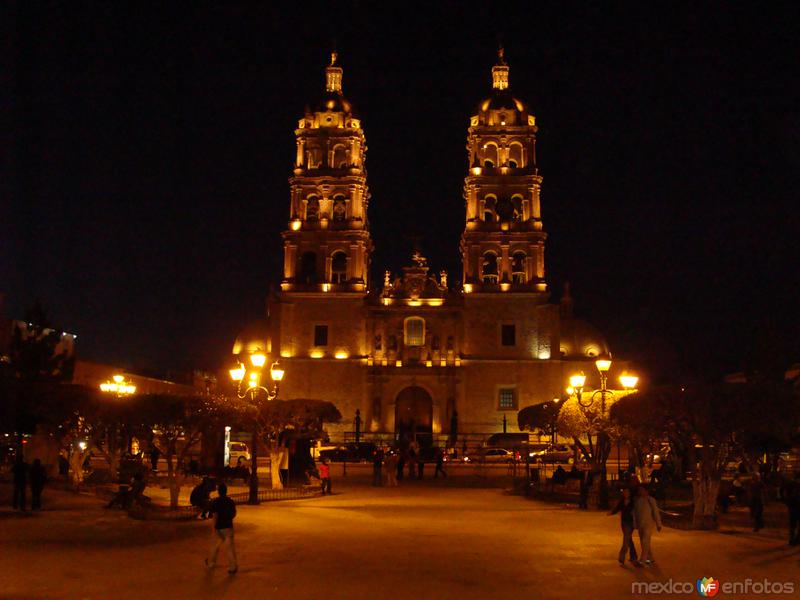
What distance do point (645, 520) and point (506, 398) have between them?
131ft

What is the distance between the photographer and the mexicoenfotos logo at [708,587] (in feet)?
36.8

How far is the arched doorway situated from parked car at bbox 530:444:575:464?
7.86m

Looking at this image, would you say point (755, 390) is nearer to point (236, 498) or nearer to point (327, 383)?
point (236, 498)

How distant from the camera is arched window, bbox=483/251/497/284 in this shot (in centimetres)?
5356

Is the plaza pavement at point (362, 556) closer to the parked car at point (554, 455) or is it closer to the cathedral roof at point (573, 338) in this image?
the parked car at point (554, 455)

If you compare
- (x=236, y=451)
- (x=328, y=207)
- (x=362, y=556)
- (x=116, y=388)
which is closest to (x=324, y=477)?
(x=116, y=388)

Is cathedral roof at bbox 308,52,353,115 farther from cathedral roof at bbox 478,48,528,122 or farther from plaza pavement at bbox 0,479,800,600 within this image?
plaza pavement at bbox 0,479,800,600

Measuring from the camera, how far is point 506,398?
52.8 m

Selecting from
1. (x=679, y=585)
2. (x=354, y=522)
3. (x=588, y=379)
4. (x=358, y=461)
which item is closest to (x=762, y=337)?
(x=588, y=379)

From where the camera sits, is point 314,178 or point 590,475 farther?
point 314,178

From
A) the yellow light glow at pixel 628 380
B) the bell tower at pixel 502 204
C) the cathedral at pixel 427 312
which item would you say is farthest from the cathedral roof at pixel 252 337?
the yellow light glow at pixel 628 380

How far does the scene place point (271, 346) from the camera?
53.3 m

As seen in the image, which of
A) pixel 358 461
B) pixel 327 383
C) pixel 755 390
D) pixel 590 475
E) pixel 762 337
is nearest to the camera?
pixel 755 390

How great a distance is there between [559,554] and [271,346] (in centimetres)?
4014
